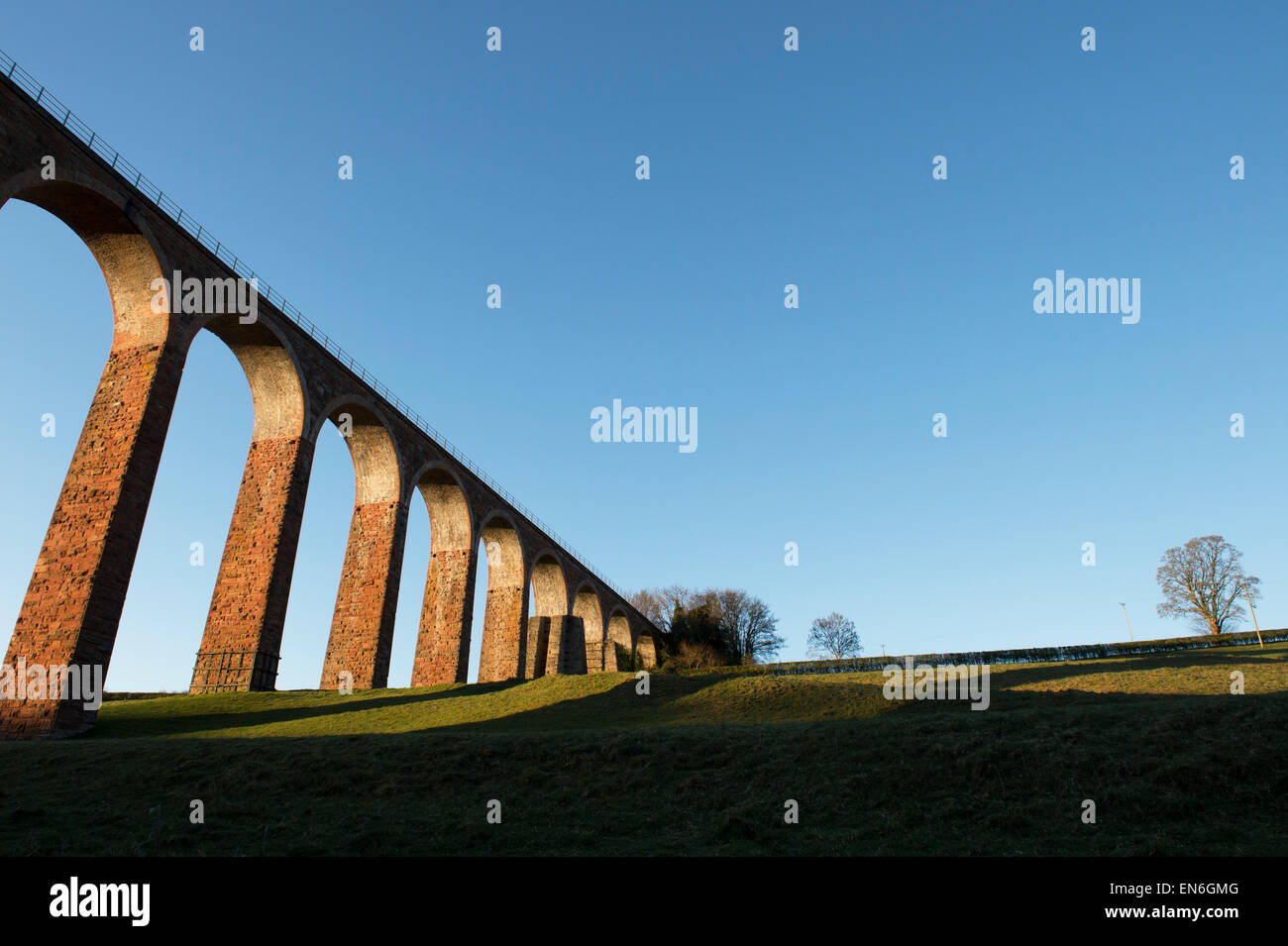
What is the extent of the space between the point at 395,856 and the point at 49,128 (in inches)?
902

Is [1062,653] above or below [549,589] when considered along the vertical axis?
below

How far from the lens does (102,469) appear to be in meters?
22.4

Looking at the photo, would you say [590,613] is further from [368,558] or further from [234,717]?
[234,717]

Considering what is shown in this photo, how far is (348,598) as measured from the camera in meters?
33.9

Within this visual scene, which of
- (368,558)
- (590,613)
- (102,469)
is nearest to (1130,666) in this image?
(368,558)

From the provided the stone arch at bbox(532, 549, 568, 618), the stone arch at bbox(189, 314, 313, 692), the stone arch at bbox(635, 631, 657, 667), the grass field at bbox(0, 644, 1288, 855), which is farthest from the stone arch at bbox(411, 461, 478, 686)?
the stone arch at bbox(635, 631, 657, 667)

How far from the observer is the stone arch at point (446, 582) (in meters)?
37.9

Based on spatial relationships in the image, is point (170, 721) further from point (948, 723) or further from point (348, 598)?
point (948, 723)

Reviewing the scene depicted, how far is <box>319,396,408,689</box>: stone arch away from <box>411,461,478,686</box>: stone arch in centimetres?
198

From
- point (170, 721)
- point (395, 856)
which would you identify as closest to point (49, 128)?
point (170, 721)

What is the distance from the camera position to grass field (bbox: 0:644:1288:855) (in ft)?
30.4

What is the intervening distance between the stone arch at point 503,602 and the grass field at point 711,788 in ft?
92.0

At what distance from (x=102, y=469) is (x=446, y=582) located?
19563 millimetres
